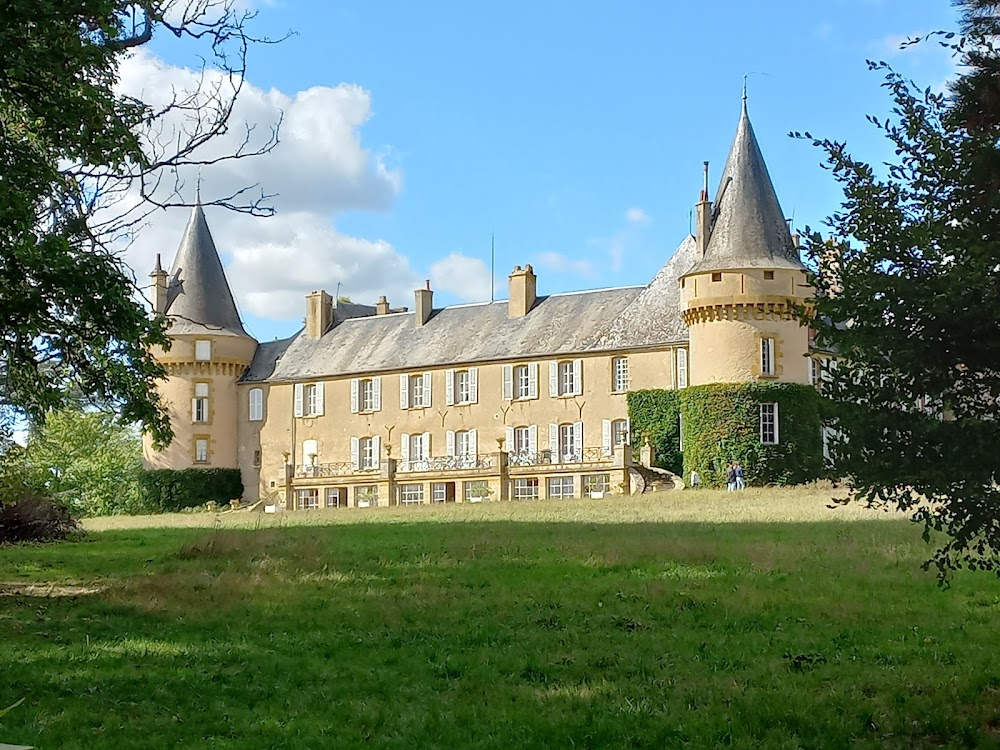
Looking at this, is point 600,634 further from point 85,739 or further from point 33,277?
point 33,277

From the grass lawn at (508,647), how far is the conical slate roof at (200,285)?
126 feet

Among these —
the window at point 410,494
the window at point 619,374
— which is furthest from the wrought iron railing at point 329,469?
the window at point 619,374

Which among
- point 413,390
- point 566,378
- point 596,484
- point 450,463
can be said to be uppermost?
point 566,378

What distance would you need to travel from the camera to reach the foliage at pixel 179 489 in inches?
2151

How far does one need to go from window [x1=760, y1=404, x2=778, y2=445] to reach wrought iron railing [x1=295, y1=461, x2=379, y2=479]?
59.3 ft

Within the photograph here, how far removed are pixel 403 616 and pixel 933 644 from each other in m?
5.21

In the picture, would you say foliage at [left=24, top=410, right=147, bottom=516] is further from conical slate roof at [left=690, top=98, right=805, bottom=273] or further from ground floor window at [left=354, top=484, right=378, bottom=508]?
conical slate roof at [left=690, top=98, right=805, bottom=273]

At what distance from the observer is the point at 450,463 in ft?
164

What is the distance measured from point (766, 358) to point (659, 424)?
4936 millimetres

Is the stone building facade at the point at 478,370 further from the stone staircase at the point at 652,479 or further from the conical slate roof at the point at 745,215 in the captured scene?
the stone staircase at the point at 652,479

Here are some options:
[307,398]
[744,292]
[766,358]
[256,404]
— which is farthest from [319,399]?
[766,358]

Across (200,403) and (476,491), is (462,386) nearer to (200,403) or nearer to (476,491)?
(476,491)

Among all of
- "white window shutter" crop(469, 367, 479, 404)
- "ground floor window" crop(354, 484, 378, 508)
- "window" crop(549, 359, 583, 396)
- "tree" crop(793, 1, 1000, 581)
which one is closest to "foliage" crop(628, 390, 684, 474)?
"window" crop(549, 359, 583, 396)

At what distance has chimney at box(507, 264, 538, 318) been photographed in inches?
2092
